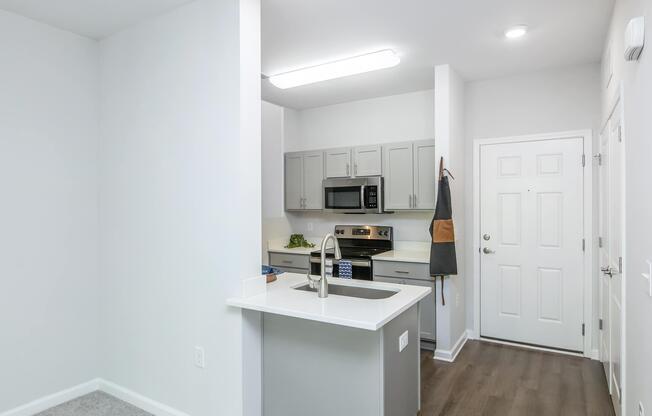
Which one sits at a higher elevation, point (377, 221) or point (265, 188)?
point (265, 188)

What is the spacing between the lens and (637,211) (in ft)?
5.89

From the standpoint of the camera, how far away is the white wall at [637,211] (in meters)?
1.57

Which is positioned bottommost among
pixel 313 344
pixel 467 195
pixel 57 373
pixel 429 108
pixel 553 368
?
pixel 553 368

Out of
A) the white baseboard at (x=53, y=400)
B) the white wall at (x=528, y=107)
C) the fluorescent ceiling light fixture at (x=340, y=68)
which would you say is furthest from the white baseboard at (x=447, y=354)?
the white baseboard at (x=53, y=400)

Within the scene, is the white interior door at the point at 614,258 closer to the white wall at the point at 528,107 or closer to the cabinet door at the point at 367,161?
the white wall at the point at 528,107

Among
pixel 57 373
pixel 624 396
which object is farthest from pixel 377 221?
pixel 57 373

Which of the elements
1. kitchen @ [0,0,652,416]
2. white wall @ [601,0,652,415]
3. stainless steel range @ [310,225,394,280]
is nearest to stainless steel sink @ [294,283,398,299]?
kitchen @ [0,0,652,416]

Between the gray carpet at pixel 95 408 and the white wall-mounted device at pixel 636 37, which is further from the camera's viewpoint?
the gray carpet at pixel 95 408

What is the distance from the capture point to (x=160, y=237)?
8.82ft

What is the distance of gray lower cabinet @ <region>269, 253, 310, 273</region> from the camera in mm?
4680

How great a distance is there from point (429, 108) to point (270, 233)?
2.49m

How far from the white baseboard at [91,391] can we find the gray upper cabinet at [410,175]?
2866 mm

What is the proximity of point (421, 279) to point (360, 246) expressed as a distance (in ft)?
3.80

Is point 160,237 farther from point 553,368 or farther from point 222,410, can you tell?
point 553,368
